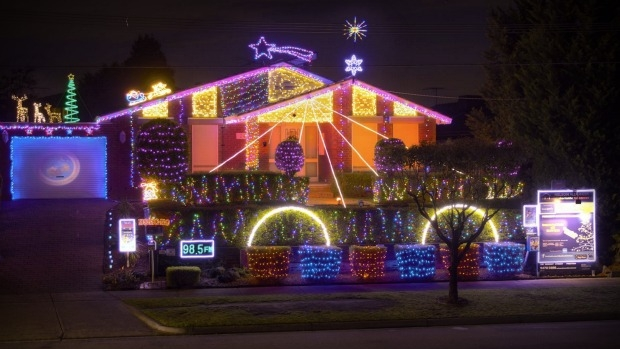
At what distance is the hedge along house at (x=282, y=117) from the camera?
29516 mm

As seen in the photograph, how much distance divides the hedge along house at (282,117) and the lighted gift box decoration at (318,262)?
10.2 m

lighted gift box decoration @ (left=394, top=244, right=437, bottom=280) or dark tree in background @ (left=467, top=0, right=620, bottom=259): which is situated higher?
dark tree in background @ (left=467, top=0, right=620, bottom=259)

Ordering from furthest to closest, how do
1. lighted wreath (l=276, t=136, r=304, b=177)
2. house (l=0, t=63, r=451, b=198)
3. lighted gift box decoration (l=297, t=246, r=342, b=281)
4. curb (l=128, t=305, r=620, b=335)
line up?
house (l=0, t=63, r=451, b=198) < lighted wreath (l=276, t=136, r=304, b=177) < lighted gift box decoration (l=297, t=246, r=342, b=281) < curb (l=128, t=305, r=620, b=335)

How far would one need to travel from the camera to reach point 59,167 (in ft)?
101

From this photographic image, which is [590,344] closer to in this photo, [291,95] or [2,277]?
[2,277]

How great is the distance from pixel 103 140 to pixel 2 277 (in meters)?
13.6

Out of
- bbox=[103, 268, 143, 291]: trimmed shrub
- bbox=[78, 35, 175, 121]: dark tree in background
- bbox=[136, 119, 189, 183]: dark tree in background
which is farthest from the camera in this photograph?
bbox=[78, 35, 175, 121]: dark tree in background

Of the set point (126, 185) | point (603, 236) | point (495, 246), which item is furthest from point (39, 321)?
point (126, 185)

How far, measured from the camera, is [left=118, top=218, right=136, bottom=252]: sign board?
18422 millimetres

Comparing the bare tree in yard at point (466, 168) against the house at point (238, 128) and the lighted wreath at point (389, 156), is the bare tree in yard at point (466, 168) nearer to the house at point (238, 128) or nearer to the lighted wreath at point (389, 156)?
the lighted wreath at point (389, 156)

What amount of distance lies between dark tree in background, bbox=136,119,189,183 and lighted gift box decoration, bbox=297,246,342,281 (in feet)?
20.2

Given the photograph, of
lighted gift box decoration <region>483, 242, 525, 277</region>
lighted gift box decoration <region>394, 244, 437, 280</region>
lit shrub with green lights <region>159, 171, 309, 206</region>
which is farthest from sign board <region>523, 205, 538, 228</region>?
lit shrub with green lights <region>159, 171, 309, 206</region>

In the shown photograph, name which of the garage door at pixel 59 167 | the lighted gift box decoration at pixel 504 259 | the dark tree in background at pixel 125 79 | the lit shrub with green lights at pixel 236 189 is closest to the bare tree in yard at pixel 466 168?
the lighted gift box decoration at pixel 504 259

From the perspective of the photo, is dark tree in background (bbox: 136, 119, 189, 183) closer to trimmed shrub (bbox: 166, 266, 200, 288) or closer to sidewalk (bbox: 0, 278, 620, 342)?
trimmed shrub (bbox: 166, 266, 200, 288)
